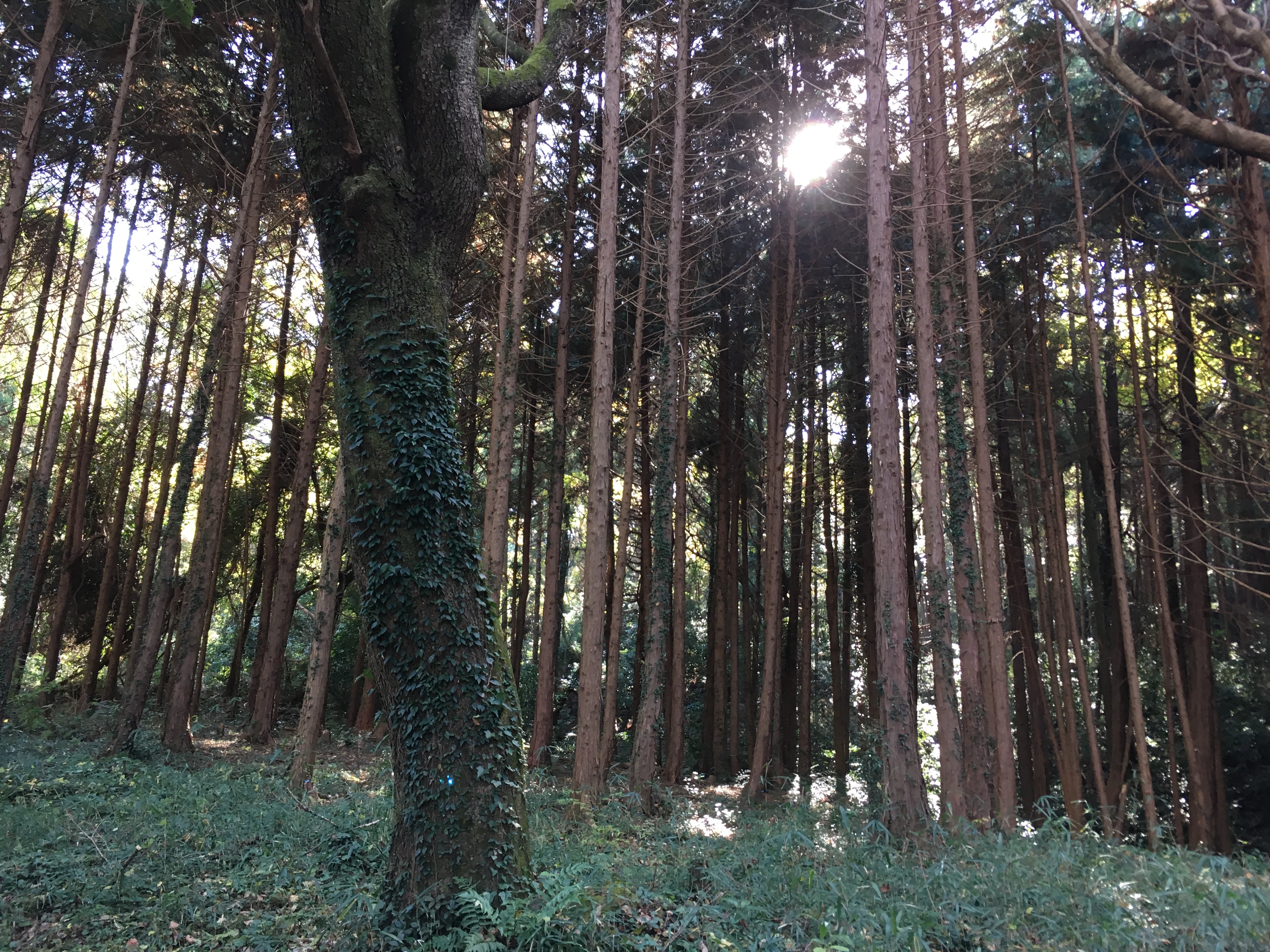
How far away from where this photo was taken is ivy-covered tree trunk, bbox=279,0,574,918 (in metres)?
4.24

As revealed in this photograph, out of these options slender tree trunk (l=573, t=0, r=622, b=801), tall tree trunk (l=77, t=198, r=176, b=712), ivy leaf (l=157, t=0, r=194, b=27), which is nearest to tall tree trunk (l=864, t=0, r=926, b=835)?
slender tree trunk (l=573, t=0, r=622, b=801)

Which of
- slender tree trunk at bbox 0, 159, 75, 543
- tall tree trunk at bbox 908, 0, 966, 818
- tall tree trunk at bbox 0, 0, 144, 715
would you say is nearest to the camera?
tall tree trunk at bbox 908, 0, 966, 818

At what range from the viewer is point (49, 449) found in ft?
37.0

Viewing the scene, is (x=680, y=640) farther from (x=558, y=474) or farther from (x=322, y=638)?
(x=322, y=638)

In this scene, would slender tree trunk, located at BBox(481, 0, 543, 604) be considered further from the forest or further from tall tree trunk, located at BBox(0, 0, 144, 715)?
tall tree trunk, located at BBox(0, 0, 144, 715)

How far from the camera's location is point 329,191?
480 cm

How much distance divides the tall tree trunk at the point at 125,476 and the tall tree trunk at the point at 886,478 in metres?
14.7

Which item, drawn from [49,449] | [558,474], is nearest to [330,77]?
[558,474]

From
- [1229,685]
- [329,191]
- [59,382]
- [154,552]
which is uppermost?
[59,382]

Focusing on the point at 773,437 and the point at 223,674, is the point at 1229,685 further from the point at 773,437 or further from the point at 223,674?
the point at 223,674

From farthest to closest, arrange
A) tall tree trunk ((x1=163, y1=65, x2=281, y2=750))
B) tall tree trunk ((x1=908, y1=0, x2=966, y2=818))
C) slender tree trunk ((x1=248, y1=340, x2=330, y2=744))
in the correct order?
slender tree trunk ((x1=248, y1=340, x2=330, y2=744)) < tall tree trunk ((x1=163, y1=65, x2=281, y2=750)) < tall tree trunk ((x1=908, y1=0, x2=966, y2=818))

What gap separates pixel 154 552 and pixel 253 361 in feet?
15.6

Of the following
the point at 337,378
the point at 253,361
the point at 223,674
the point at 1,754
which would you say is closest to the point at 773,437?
the point at 337,378

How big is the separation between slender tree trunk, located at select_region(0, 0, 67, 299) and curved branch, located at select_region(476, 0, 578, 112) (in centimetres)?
790
